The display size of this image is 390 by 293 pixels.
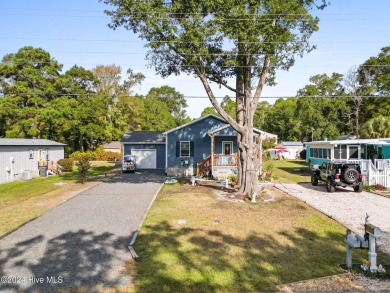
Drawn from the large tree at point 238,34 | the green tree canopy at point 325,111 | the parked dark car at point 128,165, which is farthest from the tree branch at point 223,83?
the green tree canopy at point 325,111

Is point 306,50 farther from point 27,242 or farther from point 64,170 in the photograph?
point 64,170

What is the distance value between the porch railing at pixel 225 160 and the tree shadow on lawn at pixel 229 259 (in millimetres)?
14162

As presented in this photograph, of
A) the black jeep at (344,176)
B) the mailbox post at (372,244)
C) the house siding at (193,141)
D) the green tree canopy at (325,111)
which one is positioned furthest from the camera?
the green tree canopy at (325,111)

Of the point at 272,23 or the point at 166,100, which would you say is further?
the point at 166,100

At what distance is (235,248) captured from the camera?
28.8 ft

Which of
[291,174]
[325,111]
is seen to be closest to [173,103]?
[325,111]

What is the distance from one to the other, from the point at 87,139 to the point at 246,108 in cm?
4150

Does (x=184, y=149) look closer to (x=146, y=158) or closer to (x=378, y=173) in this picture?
(x=146, y=158)

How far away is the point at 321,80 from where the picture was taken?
6981 cm

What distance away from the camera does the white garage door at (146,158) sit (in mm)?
34688

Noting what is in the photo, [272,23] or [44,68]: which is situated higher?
[44,68]

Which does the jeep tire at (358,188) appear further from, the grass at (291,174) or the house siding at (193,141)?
the house siding at (193,141)

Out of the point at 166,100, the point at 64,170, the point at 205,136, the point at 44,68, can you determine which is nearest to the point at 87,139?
the point at 44,68

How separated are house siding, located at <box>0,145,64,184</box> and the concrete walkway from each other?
42.4 ft
